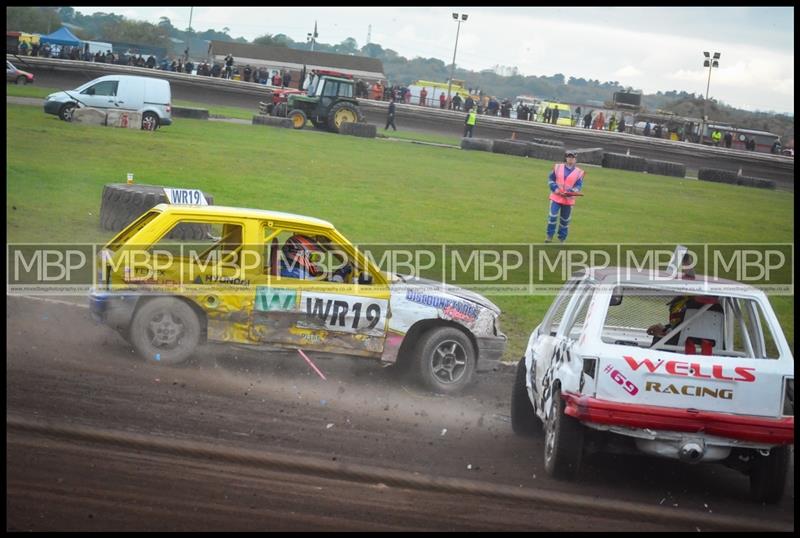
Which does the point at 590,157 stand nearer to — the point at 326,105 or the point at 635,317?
the point at 326,105

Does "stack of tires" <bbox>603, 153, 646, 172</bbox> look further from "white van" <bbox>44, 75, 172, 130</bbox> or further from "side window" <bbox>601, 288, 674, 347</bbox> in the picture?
"side window" <bbox>601, 288, 674, 347</bbox>

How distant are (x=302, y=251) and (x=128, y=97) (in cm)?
2283

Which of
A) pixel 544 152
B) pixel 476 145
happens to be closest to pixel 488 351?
pixel 544 152

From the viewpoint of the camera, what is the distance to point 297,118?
116ft

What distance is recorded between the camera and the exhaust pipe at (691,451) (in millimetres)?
6234

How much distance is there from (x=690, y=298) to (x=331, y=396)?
3.05 m

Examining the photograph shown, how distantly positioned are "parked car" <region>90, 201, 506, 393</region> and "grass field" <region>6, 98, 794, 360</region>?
2.03 m

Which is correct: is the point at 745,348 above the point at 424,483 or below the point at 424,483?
above

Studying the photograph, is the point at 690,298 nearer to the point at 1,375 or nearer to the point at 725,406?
the point at 725,406

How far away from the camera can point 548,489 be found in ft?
20.7

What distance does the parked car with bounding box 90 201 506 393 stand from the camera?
847 centimetres

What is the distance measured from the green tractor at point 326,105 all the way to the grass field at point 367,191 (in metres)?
4.82

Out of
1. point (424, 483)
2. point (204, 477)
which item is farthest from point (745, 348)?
point (204, 477)

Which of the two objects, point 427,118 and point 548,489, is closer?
point 548,489
